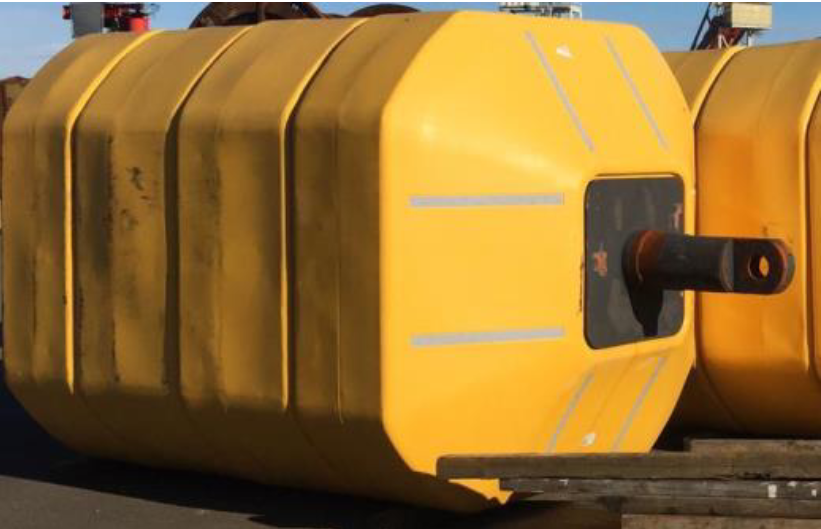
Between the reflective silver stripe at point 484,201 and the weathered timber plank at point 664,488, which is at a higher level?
the reflective silver stripe at point 484,201

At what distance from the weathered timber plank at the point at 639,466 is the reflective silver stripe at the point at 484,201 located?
28.3 inches

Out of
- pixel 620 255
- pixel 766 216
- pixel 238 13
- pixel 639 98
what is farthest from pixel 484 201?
pixel 238 13

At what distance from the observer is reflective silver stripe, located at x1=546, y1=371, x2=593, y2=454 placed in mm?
4059

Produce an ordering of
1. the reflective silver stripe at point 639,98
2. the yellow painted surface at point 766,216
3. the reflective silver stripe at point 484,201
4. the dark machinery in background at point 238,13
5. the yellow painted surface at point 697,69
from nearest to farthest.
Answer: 1. the reflective silver stripe at point 484,201
2. the reflective silver stripe at point 639,98
3. the yellow painted surface at point 766,216
4. the yellow painted surface at point 697,69
5. the dark machinery in background at point 238,13

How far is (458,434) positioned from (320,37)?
A: 129cm

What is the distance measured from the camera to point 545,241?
3861mm

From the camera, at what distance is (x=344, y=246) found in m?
3.68

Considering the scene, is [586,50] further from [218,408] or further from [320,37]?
[218,408]

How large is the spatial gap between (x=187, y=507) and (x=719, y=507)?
175 cm

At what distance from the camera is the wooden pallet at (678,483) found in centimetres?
341

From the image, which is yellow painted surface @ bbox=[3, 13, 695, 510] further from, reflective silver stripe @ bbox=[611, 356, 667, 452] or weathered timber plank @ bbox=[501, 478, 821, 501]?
weathered timber plank @ bbox=[501, 478, 821, 501]

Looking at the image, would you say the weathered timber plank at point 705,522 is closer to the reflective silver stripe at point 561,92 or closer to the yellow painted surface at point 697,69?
the reflective silver stripe at point 561,92

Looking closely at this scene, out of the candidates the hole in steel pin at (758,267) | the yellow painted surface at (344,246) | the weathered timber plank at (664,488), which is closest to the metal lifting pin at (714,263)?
the hole in steel pin at (758,267)

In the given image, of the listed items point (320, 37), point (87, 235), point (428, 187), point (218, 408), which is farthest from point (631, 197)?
point (87, 235)
